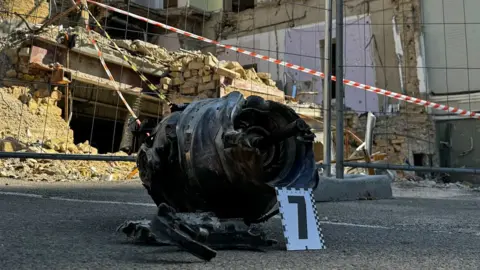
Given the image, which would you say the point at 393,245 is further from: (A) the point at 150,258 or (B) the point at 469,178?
(B) the point at 469,178

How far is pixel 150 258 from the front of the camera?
6.17 ft

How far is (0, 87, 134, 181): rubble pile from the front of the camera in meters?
8.34

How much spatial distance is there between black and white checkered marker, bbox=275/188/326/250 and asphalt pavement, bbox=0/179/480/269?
6 cm

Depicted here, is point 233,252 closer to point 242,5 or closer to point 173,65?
point 173,65

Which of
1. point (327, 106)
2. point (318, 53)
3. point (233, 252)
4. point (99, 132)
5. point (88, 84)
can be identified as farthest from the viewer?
point (318, 53)

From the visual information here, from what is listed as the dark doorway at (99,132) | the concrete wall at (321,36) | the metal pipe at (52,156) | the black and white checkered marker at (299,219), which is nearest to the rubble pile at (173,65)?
the dark doorway at (99,132)

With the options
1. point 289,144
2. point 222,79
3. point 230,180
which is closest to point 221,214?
point 230,180

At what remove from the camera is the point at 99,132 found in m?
12.9

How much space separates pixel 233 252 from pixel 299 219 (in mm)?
343

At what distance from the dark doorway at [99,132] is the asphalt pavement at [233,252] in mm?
8669

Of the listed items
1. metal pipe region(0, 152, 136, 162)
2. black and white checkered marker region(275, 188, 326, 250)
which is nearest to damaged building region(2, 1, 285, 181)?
metal pipe region(0, 152, 136, 162)

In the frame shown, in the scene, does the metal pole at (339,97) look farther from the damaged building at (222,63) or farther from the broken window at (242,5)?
the broken window at (242,5)

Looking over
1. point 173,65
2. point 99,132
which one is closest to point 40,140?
point 99,132

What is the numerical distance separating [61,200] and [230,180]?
2.67 meters
